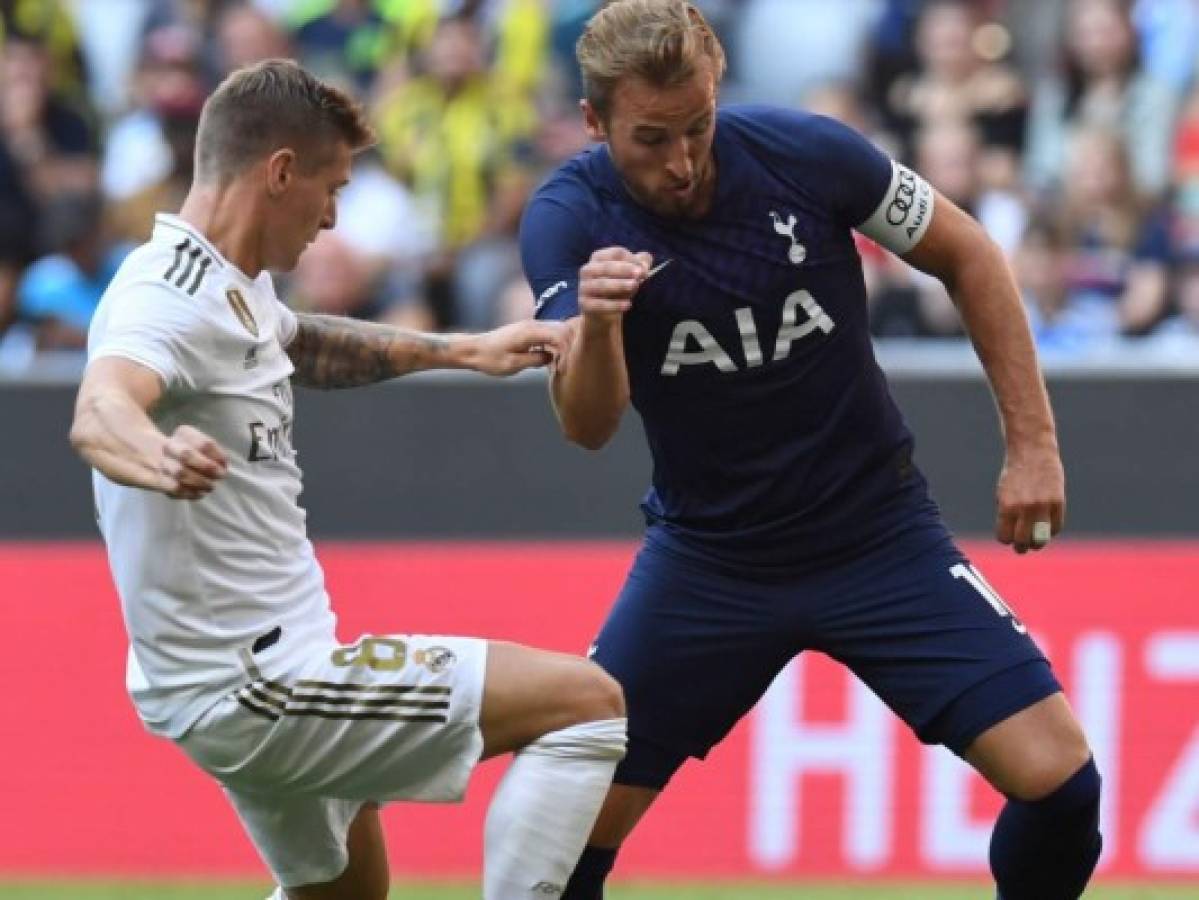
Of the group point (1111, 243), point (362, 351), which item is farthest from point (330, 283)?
point (362, 351)

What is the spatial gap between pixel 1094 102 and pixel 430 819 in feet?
15.6

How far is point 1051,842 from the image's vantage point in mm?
5934

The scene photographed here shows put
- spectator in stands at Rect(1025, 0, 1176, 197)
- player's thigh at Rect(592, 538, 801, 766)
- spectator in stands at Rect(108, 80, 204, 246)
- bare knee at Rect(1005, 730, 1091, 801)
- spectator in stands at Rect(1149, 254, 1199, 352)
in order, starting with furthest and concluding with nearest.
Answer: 1. spectator in stands at Rect(1025, 0, 1176, 197)
2. spectator in stands at Rect(108, 80, 204, 246)
3. spectator in stands at Rect(1149, 254, 1199, 352)
4. player's thigh at Rect(592, 538, 801, 766)
5. bare knee at Rect(1005, 730, 1091, 801)

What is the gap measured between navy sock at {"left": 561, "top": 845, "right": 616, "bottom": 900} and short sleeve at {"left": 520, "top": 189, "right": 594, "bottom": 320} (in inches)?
53.5

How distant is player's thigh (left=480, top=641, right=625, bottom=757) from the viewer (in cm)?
547

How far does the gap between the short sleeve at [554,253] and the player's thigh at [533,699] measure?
801 mm

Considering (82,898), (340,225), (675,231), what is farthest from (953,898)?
(340,225)

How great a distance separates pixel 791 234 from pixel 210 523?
5.05 feet

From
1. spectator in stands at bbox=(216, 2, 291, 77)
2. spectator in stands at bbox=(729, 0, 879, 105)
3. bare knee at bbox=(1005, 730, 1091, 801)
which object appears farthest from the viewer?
spectator in stands at bbox=(729, 0, 879, 105)

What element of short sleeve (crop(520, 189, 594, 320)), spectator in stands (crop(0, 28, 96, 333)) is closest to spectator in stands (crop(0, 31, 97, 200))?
spectator in stands (crop(0, 28, 96, 333))

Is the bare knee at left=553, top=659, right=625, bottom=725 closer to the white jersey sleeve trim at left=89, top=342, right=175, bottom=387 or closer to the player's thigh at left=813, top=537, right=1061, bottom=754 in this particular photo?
the player's thigh at left=813, top=537, right=1061, bottom=754

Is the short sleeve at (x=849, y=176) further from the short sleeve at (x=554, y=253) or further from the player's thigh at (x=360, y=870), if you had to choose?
the player's thigh at (x=360, y=870)

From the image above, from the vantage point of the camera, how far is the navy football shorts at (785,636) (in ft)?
19.7

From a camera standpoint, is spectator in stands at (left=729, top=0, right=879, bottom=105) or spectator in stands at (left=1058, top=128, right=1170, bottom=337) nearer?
spectator in stands at (left=1058, top=128, right=1170, bottom=337)
